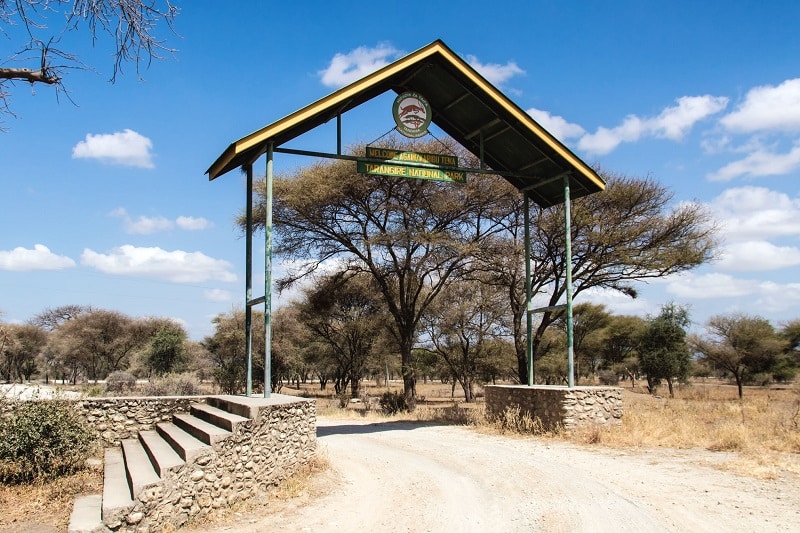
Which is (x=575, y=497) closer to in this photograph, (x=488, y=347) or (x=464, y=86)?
(x=464, y=86)

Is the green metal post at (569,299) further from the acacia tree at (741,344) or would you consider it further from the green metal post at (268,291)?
the acacia tree at (741,344)

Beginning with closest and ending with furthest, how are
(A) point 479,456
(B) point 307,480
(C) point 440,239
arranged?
(B) point 307,480, (A) point 479,456, (C) point 440,239

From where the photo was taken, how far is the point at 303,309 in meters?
32.8

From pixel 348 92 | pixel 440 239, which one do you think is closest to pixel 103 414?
pixel 348 92

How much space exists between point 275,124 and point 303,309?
71.4 feet

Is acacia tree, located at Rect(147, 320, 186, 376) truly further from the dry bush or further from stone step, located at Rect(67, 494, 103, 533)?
stone step, located at Rect(67, 494, 103, 533)

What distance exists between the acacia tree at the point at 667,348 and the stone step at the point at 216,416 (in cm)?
3466

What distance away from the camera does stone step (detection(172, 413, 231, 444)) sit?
8297 millimetres

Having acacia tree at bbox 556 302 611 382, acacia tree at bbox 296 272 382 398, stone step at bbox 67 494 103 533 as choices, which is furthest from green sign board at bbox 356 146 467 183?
acacia tree at bbox 556 302 611 382

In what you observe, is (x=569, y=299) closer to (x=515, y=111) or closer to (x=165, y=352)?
(x=515, y=111)

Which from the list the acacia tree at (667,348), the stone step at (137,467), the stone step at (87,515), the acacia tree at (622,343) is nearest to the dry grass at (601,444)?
the stone step at (87,515)

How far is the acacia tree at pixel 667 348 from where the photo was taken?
39719mm

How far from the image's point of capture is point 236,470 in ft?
27.1

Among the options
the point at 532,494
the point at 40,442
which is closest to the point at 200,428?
the point at 40,442
